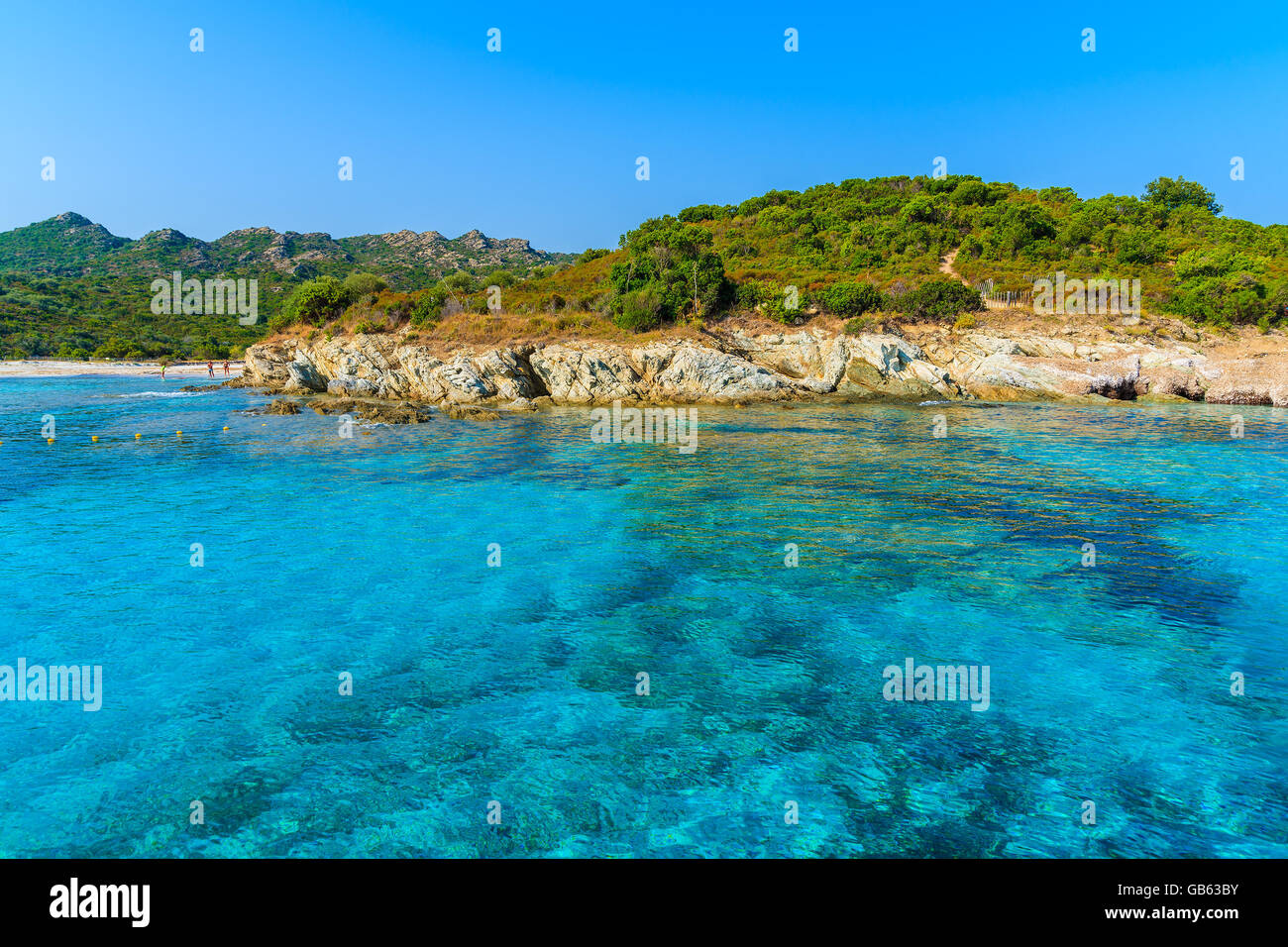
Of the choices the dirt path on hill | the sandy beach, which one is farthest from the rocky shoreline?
the sandy beach

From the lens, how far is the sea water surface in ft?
21.2

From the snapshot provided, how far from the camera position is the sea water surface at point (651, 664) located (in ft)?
21.2

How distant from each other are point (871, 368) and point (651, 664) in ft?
135

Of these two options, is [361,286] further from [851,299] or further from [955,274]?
[955,274]

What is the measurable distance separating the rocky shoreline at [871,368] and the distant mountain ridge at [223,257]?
11500 centimetres

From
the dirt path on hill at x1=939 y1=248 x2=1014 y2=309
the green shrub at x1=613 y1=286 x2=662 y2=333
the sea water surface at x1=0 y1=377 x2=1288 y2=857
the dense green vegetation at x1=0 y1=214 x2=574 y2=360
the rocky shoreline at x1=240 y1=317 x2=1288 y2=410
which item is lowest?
the sea water surface at x1=0 y1=377 x2=1288 y2=857

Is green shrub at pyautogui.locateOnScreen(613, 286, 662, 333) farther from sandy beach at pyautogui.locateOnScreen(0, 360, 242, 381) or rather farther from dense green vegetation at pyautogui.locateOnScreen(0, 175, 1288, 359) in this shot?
sandy beach at pyautogui.locateOnScreen(0, 360, 242, 381)

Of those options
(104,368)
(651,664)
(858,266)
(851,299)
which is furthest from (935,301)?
(104,368)

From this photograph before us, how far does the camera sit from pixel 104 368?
89062 millimetres

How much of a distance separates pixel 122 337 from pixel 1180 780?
14125 cm

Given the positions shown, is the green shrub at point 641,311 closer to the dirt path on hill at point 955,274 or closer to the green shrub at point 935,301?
the green shrub at point 935,301

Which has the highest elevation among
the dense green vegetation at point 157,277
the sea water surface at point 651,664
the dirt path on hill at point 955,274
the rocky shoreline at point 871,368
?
the dense green vegetation at point 157,277

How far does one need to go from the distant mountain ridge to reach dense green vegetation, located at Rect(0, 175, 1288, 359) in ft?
204

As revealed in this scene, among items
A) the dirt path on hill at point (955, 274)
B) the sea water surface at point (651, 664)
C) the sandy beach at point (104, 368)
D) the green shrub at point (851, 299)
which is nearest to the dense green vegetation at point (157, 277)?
the sandy beach at point (104, 368)
